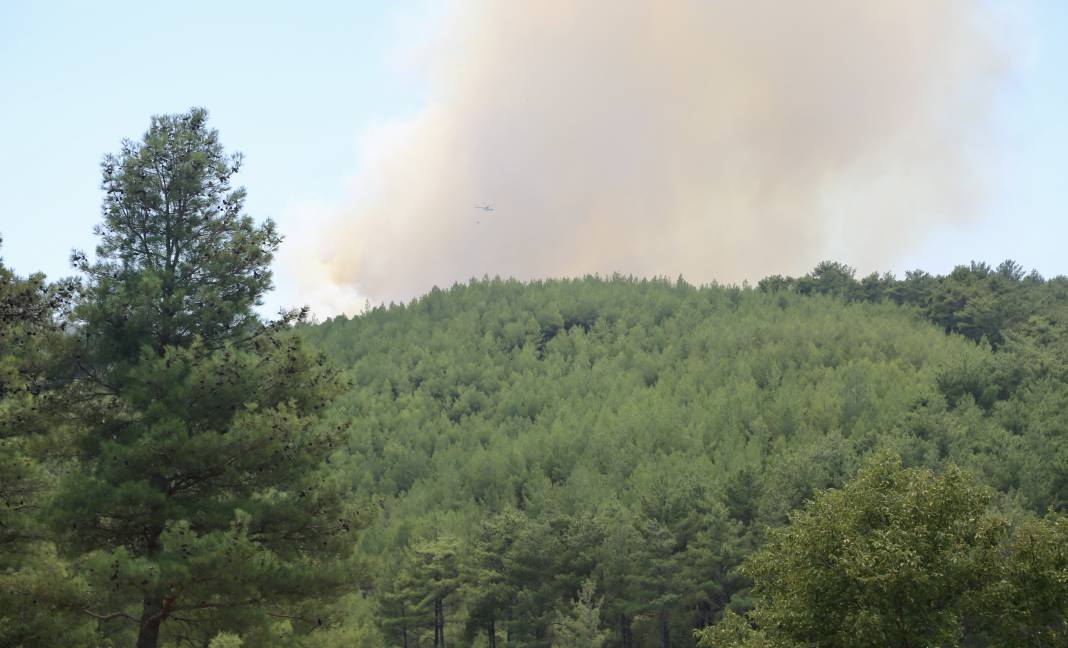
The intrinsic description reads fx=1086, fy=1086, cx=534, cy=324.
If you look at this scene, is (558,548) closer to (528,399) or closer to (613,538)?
(613,538)

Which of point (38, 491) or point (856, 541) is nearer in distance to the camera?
point (38, 491)

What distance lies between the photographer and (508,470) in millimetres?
107438

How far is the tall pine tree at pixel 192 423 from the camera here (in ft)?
68.7

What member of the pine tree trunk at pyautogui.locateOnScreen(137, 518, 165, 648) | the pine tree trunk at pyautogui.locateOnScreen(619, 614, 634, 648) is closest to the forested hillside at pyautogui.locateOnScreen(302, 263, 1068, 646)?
the pine tree trunk at pyautogui.locateOnScreen(619, 614, 634, 648)

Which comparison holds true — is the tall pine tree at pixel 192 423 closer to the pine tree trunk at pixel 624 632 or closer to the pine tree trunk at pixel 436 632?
the pine tree trunk at pixel 624 632

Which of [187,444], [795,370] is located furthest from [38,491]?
[795,370]

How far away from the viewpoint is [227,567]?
67.3 ft

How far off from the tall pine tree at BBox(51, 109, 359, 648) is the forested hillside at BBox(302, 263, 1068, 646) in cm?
175

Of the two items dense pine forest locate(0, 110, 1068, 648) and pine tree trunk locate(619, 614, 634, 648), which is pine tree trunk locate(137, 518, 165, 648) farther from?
pine tree trunk locate(619, 614, 634, 648)

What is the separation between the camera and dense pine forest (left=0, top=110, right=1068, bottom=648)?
21672mm

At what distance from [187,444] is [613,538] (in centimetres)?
4534

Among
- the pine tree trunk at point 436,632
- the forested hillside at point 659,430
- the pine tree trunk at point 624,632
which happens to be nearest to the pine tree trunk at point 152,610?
the forested hillside at point 659,430

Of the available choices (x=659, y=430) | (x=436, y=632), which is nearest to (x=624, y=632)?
(x=436, y=632)

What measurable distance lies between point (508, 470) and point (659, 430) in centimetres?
1582
